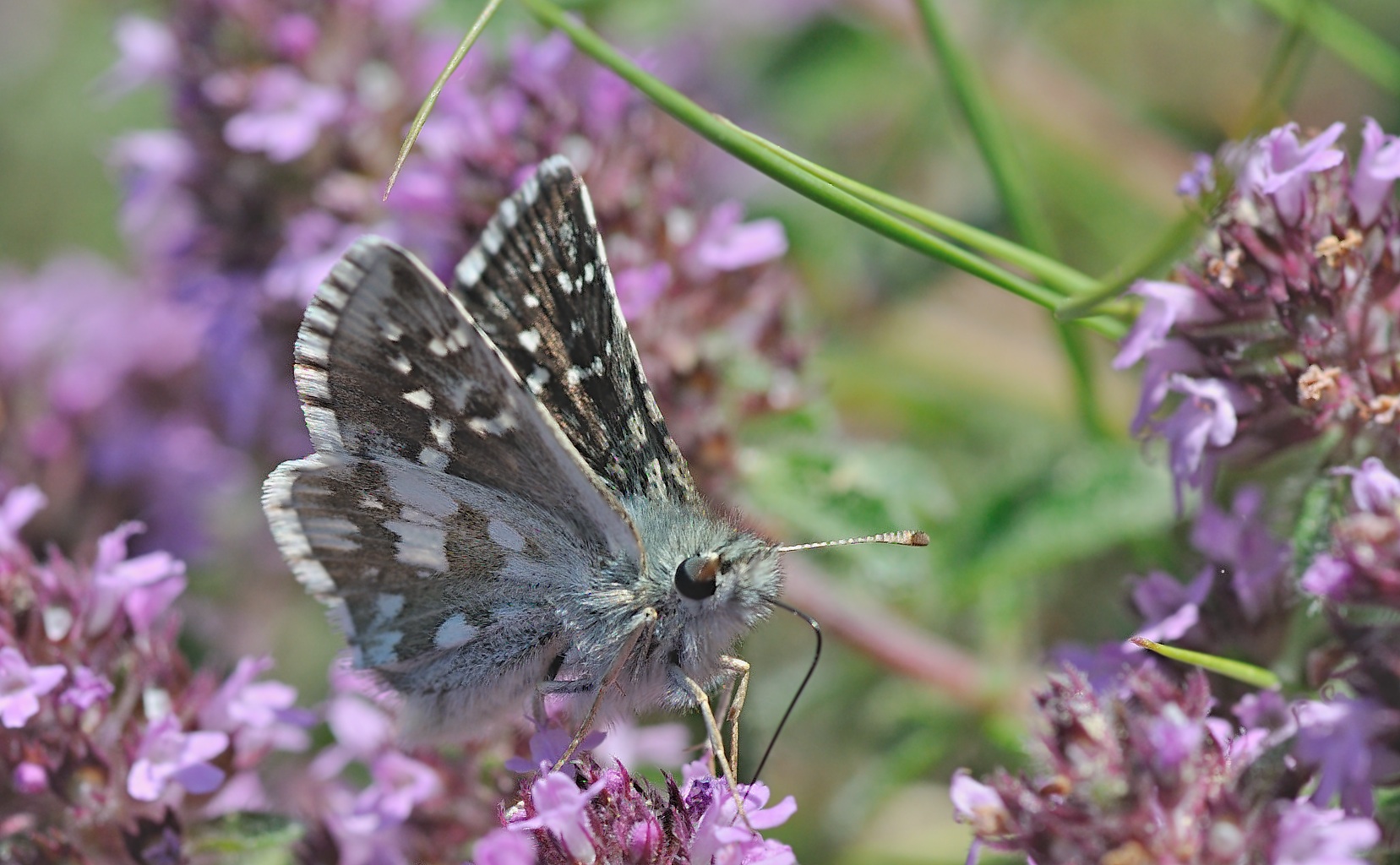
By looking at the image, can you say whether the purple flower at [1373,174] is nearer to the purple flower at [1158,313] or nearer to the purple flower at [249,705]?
the purple flower at [1158,313]

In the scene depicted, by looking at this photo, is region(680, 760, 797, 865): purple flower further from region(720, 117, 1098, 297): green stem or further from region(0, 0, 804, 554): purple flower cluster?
region(0, 0, 804, 554): purple flower cluster

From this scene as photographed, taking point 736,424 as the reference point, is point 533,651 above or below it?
below

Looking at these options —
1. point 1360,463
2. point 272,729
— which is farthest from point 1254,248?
point 272,729

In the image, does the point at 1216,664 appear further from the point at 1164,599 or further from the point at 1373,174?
the point at 1373,174

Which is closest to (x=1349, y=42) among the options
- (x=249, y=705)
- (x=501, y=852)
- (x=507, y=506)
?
(x=507, y=506)

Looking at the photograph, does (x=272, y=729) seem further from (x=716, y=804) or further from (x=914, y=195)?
(x=914, y=195)

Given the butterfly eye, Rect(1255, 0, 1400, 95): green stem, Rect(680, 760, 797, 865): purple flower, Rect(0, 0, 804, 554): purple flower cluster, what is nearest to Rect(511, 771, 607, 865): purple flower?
Rect(680, 760, 797, 865): purple flower

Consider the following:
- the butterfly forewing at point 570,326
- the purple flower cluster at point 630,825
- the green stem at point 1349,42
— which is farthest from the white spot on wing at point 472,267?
the green stem at point 1349,42
